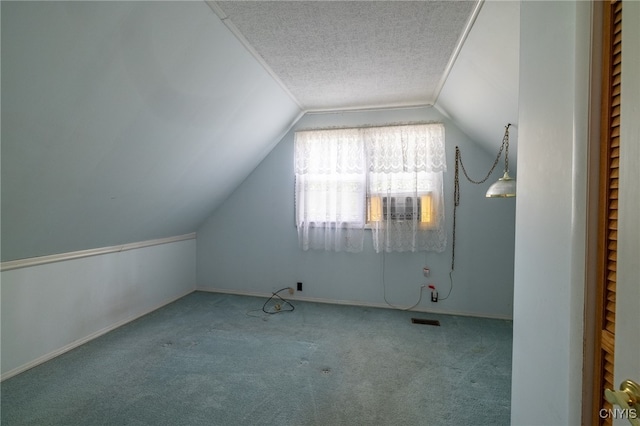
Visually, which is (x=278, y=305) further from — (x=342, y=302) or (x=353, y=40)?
(x=353, y=40)

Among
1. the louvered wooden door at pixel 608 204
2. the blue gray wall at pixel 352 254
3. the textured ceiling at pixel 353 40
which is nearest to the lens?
the louvered wooden door at pixel 608 204

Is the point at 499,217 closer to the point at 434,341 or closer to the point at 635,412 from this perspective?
the point at 434,341

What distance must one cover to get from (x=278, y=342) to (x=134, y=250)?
1877mm

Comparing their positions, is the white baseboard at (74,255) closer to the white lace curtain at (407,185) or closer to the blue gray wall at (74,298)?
the blue gray wall at (74,298)

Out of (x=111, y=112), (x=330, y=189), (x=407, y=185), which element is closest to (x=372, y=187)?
(x=407, y=185)

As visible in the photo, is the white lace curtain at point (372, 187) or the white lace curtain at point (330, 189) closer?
the white lace curtain at point (372, 187)

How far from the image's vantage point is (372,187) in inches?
130

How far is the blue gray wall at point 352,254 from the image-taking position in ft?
10.3

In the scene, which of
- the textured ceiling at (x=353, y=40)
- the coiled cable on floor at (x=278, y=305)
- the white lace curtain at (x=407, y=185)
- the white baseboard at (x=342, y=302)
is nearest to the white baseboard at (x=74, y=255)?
the white baseboard at (x=342, y=302)

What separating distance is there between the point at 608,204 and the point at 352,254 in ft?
9.51

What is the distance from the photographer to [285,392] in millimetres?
1851

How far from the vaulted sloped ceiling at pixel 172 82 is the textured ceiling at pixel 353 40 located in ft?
0.03

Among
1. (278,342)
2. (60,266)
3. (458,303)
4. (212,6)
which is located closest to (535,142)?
(212,6)

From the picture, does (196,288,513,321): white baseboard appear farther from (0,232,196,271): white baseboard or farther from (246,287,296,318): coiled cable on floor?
(0,232,196,271): white baseboard
